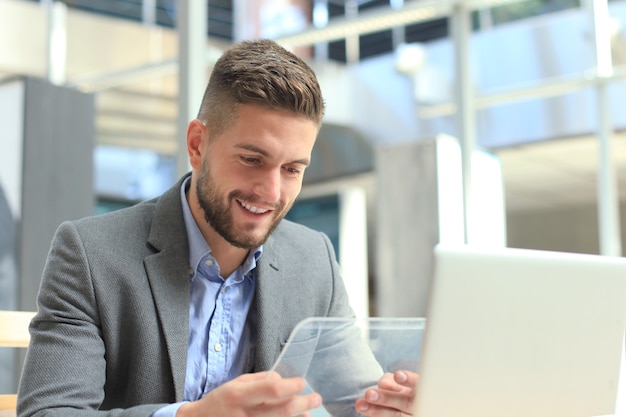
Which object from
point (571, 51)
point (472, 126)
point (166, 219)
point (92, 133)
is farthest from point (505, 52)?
point (166, 219)

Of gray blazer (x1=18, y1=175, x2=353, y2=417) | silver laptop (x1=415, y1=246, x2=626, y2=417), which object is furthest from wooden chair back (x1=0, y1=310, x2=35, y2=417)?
silver laptop (x1=415, y1=246, x2=626, y2=417)

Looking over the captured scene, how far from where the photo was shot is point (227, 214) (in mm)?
1548

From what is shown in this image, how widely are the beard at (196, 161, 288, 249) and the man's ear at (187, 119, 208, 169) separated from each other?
0.05m

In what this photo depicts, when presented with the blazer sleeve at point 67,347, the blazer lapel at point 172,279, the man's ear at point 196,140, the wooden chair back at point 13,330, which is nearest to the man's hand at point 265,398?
the blazer sleeve at point 67,347

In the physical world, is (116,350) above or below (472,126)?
below

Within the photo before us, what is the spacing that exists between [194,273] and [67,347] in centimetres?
31

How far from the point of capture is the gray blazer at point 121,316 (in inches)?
53.9

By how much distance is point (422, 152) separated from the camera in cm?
646

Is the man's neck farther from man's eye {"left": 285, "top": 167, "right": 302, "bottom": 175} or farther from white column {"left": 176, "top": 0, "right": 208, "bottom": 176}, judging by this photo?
white column {"left": 176, "top": 0, "right": 208, "bottom": 176}

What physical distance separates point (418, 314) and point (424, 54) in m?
2.91

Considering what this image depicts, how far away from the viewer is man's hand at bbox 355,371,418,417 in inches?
50.4

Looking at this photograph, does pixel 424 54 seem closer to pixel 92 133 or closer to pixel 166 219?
pixel 92 133

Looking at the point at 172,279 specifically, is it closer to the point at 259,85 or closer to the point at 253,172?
the point at 253,172

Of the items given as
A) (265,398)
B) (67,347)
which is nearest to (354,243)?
(67,347)
